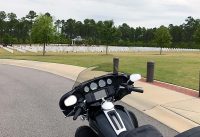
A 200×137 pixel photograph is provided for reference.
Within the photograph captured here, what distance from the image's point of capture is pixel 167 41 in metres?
69.8

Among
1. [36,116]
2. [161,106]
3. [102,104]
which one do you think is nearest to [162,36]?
[161,106]

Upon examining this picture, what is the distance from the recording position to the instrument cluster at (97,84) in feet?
15.1

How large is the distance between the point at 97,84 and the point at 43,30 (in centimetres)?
4368

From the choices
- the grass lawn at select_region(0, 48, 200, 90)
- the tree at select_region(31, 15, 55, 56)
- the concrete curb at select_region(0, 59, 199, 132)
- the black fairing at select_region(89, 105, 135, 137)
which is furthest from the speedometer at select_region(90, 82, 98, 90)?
the tree at select_region(31, 15, 55, 56)

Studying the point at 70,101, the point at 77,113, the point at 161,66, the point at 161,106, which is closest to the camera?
the point at 70,101

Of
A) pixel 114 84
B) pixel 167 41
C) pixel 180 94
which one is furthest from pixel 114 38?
pixel 114 84

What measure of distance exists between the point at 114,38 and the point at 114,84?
51.6 m

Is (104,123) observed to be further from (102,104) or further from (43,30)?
(43,30)

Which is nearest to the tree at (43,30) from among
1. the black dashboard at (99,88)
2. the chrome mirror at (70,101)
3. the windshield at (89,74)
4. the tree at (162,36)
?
the tree at (162,36)

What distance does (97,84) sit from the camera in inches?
184

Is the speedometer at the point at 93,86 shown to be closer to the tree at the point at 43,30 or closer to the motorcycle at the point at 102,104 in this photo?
the motorcycle at the point at 102,104

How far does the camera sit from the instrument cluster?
461cm

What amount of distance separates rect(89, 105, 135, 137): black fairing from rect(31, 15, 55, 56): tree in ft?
143

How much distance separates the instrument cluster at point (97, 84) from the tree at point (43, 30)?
1708 inches
